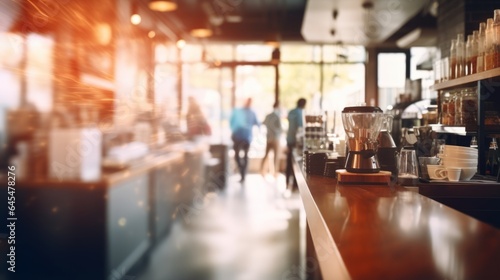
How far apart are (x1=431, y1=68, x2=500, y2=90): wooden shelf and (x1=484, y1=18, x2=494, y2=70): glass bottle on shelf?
4 cm

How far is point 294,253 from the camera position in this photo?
378cm

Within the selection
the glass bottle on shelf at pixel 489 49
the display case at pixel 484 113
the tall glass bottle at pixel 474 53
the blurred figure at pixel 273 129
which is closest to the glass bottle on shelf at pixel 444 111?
the display case at pixel 484 113

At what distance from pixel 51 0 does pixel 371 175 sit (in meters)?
3.79

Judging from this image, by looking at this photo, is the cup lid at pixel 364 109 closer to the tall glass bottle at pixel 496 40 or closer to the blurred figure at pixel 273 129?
the tall glass bottle at pixel 496 40

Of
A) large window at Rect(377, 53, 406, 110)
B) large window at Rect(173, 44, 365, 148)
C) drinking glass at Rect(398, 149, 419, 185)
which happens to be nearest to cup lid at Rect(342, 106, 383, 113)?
drinking glass at Rect(398, 149, 419, 185)

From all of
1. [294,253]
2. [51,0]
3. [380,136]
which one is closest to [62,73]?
[51,0]

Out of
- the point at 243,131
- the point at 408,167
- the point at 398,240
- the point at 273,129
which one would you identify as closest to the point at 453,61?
the point at 408,167

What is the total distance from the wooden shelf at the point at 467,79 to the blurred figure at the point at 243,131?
541 cm

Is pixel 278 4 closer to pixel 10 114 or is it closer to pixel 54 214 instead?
pixel 10 114

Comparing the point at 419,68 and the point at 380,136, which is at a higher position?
the point at 419,68

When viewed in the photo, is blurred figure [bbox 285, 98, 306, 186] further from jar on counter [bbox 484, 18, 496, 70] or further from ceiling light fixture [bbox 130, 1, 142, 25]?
jar on counter [bbox 484, 18, 496, 70]

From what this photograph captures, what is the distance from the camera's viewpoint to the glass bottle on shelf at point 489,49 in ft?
7.84

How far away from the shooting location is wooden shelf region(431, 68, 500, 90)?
2355 mm

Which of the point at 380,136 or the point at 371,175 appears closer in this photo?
the point at 371,175
